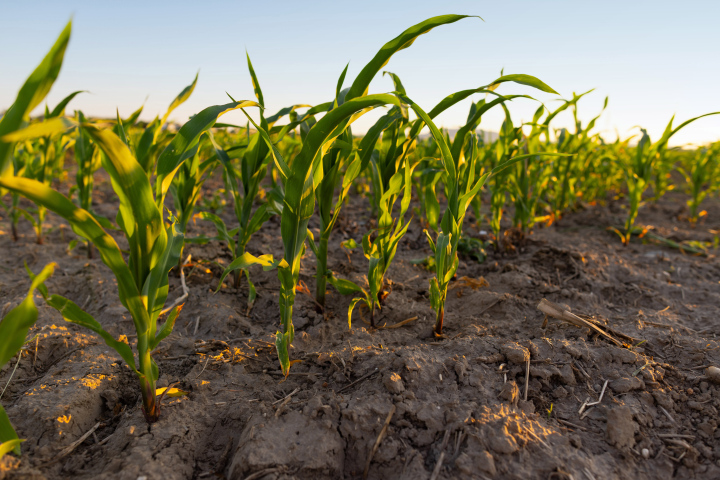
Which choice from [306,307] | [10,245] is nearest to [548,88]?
[306,307]

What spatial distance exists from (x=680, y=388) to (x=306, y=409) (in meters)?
1.32

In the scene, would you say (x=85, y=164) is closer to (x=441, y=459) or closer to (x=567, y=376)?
(x=441, y=459)

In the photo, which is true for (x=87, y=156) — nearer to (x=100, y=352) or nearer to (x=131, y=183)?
(x=100, y=352)

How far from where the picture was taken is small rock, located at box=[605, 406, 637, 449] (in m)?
1.30

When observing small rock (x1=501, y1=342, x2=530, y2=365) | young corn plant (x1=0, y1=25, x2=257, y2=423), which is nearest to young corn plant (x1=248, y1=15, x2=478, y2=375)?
young corn plant (x1=0, y1=25, x2=257, y2=423)

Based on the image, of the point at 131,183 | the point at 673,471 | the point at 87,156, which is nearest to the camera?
the point at 131,183

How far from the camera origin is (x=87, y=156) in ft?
8.45

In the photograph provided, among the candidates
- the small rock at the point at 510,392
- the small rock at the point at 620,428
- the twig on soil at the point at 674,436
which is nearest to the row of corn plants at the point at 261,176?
the small rock at the point at 510,392

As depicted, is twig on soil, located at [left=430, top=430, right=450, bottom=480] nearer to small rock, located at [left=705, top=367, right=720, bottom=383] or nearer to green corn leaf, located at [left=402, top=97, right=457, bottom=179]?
green corn leaf, located at [left=402, top=97, right=457, bottom=179]

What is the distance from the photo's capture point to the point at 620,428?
133 centimetres

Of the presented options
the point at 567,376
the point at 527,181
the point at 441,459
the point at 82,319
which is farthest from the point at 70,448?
the point at 527,181

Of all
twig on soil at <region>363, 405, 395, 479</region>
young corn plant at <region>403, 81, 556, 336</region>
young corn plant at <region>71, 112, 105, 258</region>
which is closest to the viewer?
twig on soil at <region>363, 405, 395, 479</region>

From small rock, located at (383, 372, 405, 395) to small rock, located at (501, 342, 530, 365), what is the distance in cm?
44

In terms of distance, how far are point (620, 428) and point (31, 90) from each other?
1.78 meters
